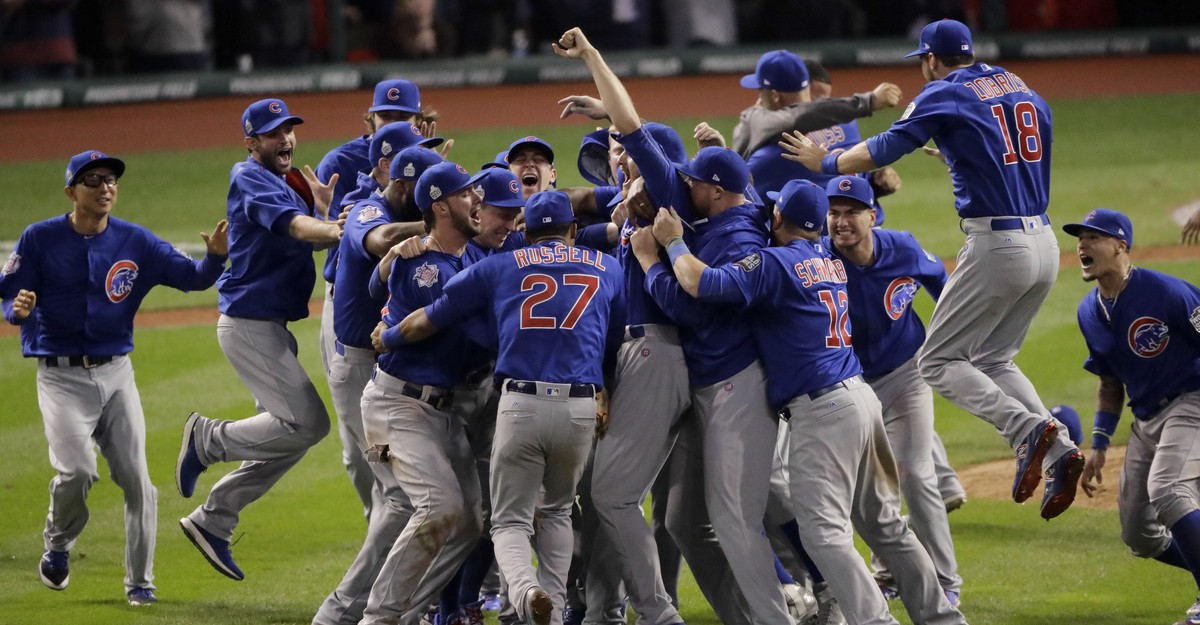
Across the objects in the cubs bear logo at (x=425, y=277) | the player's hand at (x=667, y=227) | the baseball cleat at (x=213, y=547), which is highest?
the player's hand at (x=667, y=227)

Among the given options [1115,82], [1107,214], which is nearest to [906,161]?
[1115,82]

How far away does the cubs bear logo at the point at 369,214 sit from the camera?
652 cm

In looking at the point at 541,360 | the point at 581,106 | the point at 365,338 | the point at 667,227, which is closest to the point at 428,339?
the point at 541,360

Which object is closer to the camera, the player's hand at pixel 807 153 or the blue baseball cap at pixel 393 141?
the player's hand at pixel 807 153

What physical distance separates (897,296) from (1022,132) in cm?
88

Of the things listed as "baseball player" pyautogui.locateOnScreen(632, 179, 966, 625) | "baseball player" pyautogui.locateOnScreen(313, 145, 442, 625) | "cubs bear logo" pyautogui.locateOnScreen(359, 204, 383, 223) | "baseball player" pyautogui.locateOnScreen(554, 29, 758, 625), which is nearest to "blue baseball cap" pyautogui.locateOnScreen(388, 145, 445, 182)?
"baseball player" pyautogui.locateOnScreen(313, 145, 442, 625)

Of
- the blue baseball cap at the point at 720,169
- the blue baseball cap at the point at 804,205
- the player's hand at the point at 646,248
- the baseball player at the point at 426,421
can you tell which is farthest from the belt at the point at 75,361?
the blue baseball cap at the point at 804,205

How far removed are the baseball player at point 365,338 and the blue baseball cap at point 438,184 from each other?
0.27 metres

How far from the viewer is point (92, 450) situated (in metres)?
7.38

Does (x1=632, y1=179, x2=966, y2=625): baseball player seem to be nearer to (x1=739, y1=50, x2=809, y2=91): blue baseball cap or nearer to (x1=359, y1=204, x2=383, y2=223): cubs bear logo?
(x1=359, y1=204, x2=383, y2=223): cubs bear logo

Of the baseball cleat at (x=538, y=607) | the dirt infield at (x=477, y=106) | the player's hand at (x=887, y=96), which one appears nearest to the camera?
the baseball cleat at (x=538, y=607)

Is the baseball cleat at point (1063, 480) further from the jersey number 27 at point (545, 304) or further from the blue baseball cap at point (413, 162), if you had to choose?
the blue baseball cap at point (413, 162)

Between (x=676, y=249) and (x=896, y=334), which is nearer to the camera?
(x=676, y=249)

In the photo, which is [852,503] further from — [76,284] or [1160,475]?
[76,284]
